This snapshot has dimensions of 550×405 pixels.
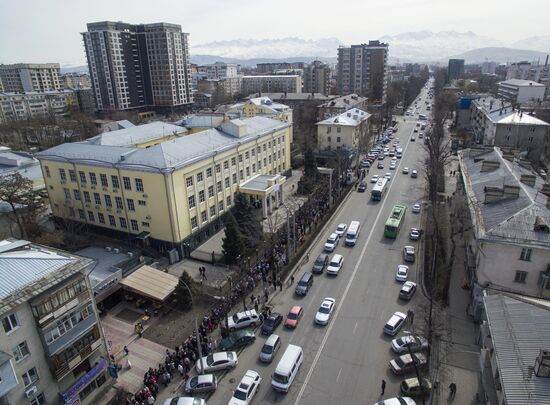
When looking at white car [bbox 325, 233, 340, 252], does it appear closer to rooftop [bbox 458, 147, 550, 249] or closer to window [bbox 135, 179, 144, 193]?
rooftop [bbox 458, 147, 550, 249]

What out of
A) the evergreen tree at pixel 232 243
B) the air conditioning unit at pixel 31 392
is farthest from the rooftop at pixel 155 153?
the air conditioning unit at pixel 31 392

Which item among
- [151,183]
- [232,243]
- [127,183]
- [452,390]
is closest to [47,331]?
[232,243]

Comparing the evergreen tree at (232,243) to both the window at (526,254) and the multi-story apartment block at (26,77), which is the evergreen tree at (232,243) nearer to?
the window at (526,254)

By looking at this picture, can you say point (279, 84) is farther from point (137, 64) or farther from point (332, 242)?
point (332, 242)

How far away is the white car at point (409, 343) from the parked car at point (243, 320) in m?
10.4

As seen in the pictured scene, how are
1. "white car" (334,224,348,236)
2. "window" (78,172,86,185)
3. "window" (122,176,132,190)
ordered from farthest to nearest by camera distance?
"white car" (334,224,348,236) → "window" (78,172,86,185) → "window" (122,176,132,190)

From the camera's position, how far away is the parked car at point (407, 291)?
30703mm

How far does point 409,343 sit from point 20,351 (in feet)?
74.1

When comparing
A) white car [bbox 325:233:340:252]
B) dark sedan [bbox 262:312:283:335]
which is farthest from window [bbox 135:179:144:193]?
white car [bbox 325:233:340:252]

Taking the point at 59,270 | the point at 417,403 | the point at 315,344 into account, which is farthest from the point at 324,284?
the point at 59,270

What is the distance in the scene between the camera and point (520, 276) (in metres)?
26.5

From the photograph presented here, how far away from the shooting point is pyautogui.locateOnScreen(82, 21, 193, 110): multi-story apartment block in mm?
126938

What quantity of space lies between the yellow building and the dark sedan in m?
14.8

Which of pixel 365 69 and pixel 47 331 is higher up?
pixel 365 69
